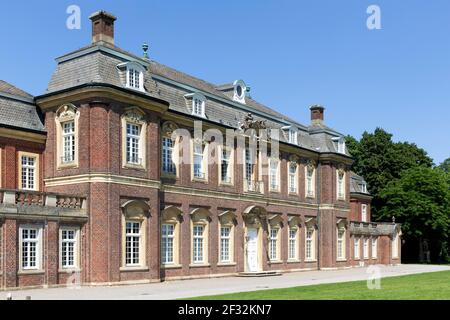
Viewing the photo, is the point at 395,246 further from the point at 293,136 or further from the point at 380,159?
the point at 293,136

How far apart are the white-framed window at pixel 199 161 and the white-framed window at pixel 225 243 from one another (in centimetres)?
346

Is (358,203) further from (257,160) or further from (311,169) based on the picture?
(257,160)

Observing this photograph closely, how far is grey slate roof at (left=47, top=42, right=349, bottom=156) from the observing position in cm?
2856

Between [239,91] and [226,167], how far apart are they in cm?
648

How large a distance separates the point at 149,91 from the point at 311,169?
1856 centimetres

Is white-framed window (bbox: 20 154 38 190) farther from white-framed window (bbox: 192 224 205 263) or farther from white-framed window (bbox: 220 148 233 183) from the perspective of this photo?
white-framed window (bbox: 220 148 233 183)

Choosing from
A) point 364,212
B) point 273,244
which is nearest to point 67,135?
point 273,244

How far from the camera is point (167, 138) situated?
32.1 metres

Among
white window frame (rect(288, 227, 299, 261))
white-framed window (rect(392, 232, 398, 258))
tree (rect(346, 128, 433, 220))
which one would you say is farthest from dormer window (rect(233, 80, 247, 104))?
tree (rect(346, 128, 433, 220))

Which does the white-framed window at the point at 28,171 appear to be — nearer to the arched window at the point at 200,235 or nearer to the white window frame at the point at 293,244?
the arched window at the point at 200,235

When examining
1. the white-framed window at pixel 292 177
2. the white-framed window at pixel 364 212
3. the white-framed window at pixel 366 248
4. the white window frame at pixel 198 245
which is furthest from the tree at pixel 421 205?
the white window frame at pixel 198 245

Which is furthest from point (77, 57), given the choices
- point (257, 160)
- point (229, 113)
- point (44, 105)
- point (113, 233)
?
point (257, 160)

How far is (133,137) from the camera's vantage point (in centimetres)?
2888

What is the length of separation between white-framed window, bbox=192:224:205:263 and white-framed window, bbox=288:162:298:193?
411 inches
